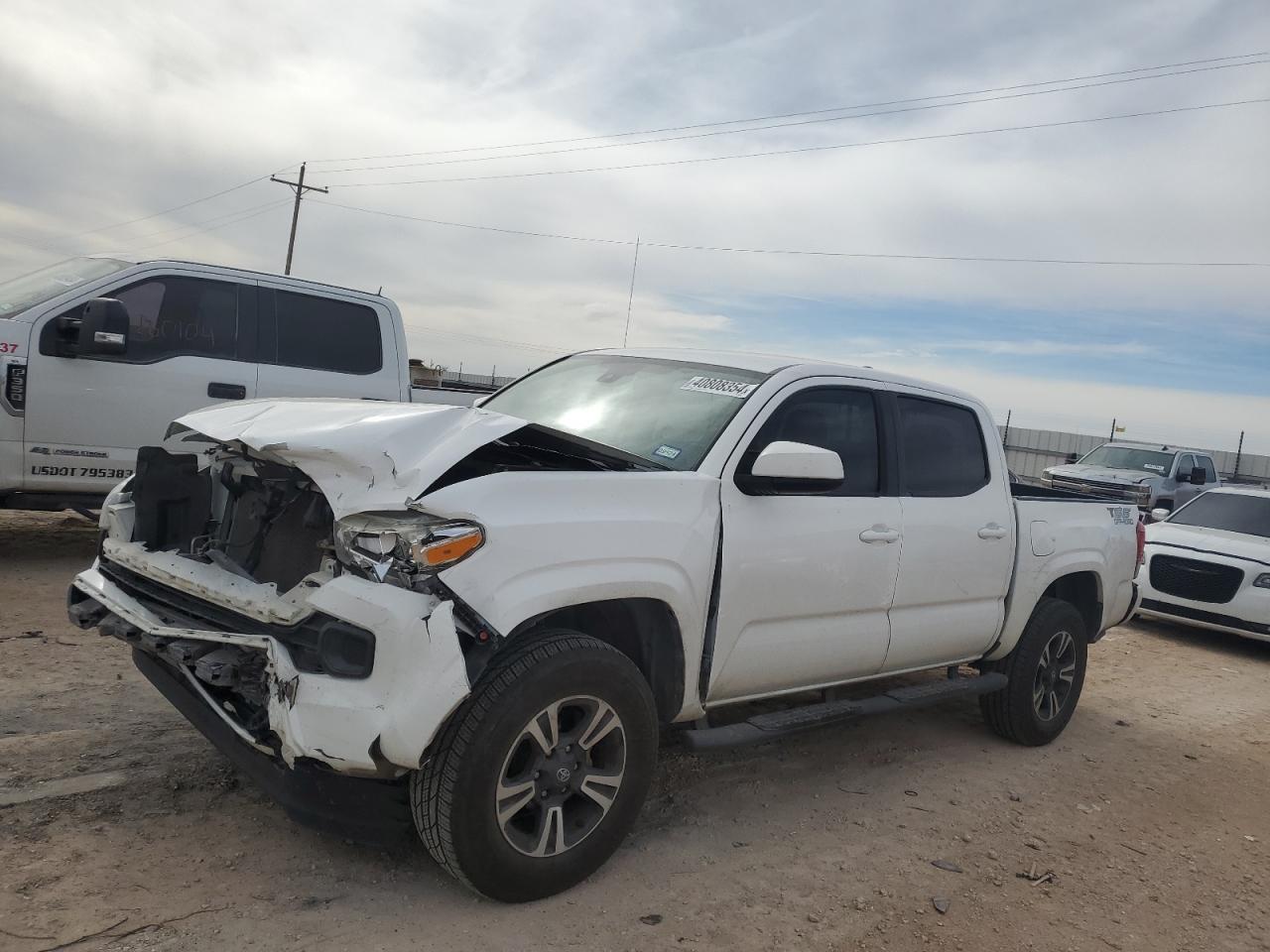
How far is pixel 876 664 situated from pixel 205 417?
9.77ft

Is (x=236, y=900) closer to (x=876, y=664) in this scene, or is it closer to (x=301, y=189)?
(x=876, y=664)

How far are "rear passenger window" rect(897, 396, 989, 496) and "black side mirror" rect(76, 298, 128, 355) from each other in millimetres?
5101

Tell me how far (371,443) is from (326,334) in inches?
212

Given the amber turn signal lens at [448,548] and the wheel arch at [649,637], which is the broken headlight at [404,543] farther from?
the wheel arch at [649,637]

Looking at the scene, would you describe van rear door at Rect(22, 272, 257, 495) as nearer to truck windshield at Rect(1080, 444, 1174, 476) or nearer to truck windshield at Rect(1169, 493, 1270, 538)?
truck windshield at Rect(1169, 493, 1270, 538)

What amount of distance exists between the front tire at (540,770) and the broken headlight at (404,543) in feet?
1.27

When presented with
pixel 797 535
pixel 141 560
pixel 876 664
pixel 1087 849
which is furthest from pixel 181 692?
pixel 1087 849

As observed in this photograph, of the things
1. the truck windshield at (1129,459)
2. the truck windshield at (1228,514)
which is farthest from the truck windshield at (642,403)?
the truck windshield at (1129,459)

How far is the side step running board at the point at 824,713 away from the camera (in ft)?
12.3

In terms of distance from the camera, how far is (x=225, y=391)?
7410 millimetres

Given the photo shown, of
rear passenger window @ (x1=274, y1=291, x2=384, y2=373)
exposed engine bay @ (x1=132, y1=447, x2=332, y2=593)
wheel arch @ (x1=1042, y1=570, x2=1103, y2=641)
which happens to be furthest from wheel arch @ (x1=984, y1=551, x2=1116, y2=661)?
rear passenger window @ (x1=274, y1=291, x2=384, y2=373)

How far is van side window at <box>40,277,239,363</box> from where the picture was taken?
23.3ft

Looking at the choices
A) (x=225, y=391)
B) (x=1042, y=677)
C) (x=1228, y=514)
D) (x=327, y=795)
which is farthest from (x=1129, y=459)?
(x=327, y=795)

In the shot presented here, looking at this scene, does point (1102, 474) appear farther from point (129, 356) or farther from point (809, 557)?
point (129, 356)
